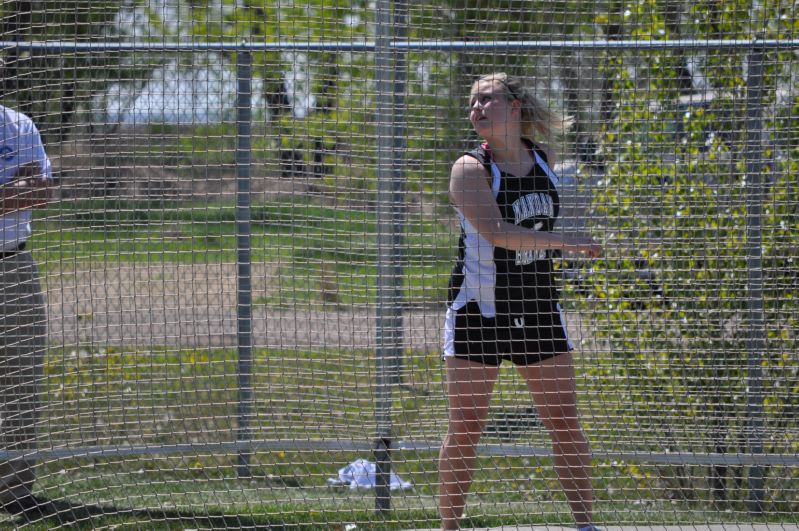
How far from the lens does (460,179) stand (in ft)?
10.8

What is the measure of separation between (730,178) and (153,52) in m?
2.63

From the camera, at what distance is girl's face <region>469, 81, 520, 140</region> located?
3.42 m

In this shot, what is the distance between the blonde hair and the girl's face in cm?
2

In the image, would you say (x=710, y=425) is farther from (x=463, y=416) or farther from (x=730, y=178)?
(x=463, y=416)

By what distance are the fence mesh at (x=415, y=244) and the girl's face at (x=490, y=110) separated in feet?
1.80

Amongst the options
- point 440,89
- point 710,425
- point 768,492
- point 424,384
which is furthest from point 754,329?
point 440,89

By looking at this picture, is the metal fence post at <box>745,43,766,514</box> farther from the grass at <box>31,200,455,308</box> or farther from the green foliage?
the grass at <box>31,200,455,308</box>

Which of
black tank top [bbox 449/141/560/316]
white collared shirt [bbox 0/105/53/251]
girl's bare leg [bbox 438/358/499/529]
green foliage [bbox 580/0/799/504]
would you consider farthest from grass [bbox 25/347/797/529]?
black tank top [bbox 449/141/560/316]

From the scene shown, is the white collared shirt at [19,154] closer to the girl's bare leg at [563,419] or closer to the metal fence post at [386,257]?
the metal fence post at [386,257]

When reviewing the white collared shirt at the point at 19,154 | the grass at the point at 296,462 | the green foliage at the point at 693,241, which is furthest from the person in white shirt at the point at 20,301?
the green foliage at the point at 693,241

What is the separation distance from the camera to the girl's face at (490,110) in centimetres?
342

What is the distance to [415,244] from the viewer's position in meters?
4.17

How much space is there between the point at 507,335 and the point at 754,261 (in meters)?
1.51

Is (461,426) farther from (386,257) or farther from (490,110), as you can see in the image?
(490,110)
